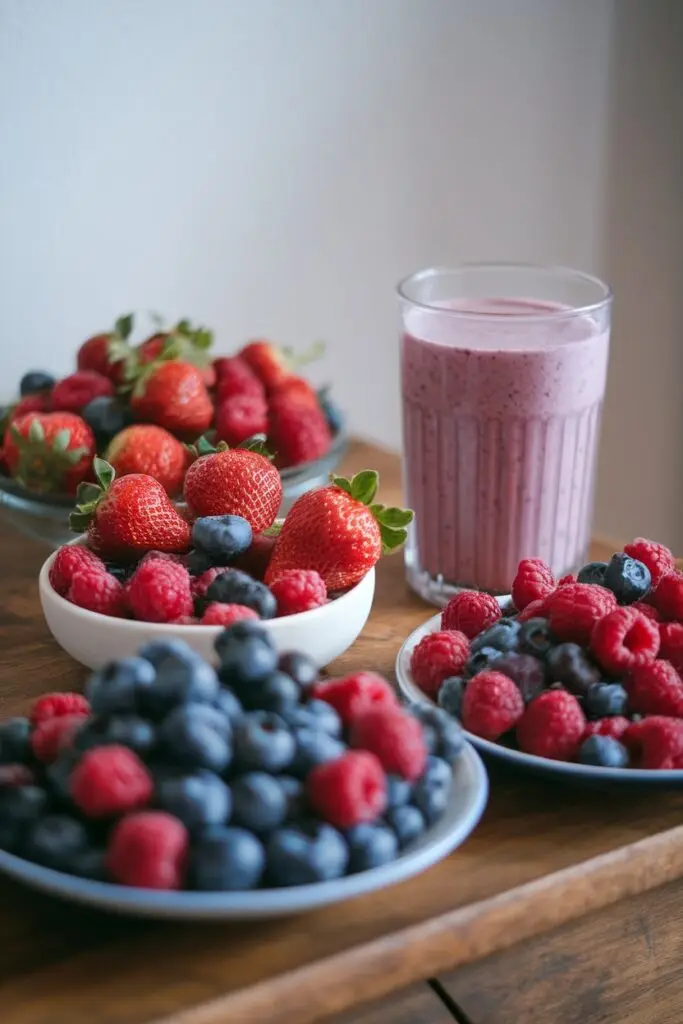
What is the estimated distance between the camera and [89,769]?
55 centimetres

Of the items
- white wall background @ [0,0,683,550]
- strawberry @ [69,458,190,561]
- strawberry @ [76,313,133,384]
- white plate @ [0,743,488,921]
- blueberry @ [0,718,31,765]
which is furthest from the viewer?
white wall background @ [0,0,683,550]

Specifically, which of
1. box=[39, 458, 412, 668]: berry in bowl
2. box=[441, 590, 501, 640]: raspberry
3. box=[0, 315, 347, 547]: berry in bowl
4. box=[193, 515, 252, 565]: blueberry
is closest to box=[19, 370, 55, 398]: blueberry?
box=[0, 315, 347, 547]: berry in bowl

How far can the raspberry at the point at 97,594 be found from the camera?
79 centimetres

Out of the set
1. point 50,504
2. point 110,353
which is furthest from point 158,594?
point 110,353

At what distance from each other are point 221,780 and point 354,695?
3.8 inches

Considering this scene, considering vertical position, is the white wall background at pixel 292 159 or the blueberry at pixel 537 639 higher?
the white wall background at pixel 292 159

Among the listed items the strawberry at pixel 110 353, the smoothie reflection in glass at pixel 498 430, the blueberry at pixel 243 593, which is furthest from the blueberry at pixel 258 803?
the strawberry at pixel 110 353

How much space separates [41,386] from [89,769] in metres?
0.86

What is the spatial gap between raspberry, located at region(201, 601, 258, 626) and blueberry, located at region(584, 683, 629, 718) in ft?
0.73

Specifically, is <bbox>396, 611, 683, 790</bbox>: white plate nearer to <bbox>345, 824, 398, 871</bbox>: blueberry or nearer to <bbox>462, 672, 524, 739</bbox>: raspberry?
<bbox>462, 672, 524, 739</bbox>: raspberry

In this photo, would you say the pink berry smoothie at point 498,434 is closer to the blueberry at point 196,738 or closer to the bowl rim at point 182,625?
the bowl rim at point 182,625

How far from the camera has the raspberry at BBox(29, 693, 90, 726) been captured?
2.18 ft

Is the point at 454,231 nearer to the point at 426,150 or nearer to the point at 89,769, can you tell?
the point at 426,150

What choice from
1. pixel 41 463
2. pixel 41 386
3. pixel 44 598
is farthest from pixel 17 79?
pixel 44 598
